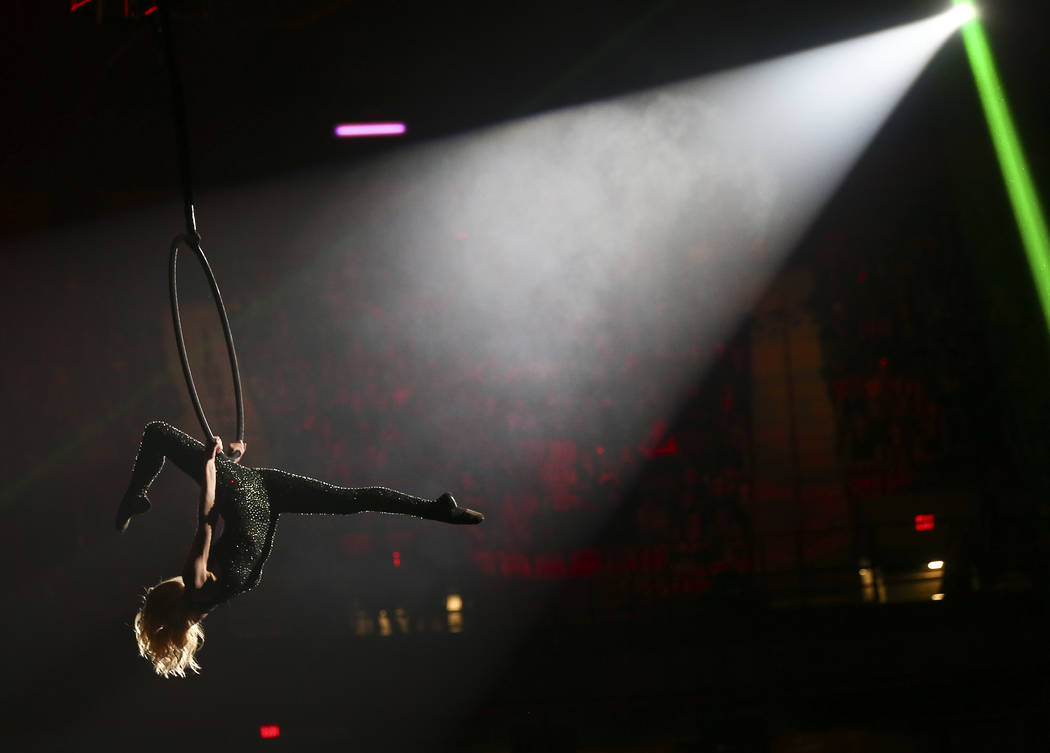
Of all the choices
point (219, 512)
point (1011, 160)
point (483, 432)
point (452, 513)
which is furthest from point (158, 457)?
point (1011, 160)

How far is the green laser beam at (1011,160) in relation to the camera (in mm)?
4855

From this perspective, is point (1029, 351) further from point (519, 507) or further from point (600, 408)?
point (519, 507)

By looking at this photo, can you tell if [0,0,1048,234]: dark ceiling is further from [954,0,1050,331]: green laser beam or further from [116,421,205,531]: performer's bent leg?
[116,421,205,531]: performer's bent leg

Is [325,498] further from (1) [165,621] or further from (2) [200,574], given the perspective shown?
(1) [165,621]

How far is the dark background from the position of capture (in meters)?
4.80

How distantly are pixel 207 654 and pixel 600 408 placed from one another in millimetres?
2982

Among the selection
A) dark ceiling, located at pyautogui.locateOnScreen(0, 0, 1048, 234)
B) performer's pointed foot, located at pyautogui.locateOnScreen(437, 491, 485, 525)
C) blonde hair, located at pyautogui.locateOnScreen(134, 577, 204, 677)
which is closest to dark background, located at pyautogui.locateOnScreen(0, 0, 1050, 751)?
dark ceiling, located at pyautogui.locateOnScreen(0, 0, 1048, 234)

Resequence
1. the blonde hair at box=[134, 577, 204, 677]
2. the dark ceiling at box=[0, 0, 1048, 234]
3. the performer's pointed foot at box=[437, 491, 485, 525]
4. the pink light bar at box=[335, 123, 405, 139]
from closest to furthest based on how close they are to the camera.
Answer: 1. the performer's pointed foot at box=[437, 491, 485, 525]
2. the blonde hair at box=[134, 577, 204, 677]
3. the dark ceiling at box=[0, 0, 1048, 234]
4. the pink light bar at box=[335, 123, 405, 139]

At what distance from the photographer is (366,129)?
5.94m

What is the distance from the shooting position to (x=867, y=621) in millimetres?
5023

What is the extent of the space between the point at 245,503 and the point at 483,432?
12.3 ft

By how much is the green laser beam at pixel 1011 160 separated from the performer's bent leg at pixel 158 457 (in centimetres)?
477

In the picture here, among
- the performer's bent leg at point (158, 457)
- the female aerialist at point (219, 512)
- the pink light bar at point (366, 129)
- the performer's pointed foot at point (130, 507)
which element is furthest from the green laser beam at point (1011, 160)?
the performer's pointed foot at point (130, 507)

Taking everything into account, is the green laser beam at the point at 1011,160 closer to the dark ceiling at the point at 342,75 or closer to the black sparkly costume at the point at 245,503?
the dark ceiling at the point at 342,75
